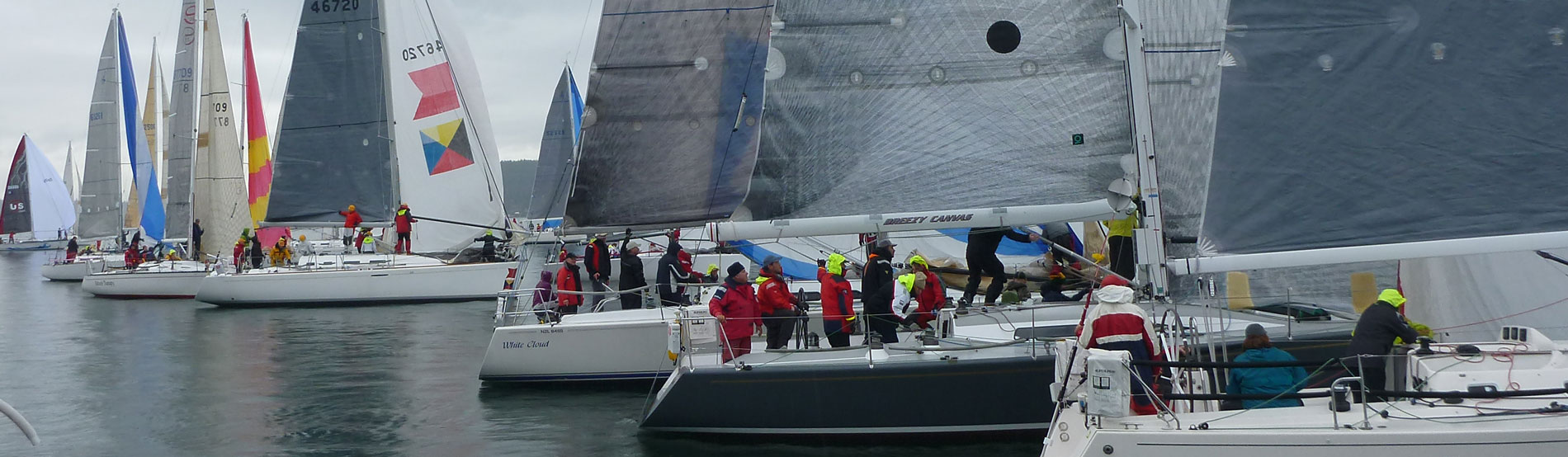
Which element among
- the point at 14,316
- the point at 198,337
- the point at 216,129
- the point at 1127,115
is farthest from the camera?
the point at 216,129

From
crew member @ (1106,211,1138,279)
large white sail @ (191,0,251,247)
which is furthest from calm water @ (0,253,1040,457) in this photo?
large white sail @ (191,0,251,247)

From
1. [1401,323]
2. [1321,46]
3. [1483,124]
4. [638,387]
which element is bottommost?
[638,387]

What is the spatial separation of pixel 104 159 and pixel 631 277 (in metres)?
38.2

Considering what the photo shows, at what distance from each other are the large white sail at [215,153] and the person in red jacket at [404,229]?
8.72 m

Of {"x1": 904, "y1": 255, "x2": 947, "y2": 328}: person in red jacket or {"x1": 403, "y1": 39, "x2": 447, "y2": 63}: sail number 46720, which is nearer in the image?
{"x1": 904, "y1": 255, "x2": 947, "y2": 328}: person in red jacket

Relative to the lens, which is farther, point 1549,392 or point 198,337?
point 198,337

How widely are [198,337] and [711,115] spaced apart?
37.1ft

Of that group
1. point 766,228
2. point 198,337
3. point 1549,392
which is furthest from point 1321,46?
point 198,337

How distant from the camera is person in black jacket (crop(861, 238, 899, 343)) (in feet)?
33.4

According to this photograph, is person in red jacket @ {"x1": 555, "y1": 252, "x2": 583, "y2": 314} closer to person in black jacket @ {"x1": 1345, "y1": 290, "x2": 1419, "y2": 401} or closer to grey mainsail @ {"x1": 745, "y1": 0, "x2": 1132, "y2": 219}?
grey mainsail @ {"x1": 745, "y1": 0, "x2": 1132, "y2": 219}

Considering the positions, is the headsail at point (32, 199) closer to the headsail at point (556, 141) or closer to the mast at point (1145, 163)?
the headsail at point (556, 141)

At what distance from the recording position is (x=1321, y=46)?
665 centimetres

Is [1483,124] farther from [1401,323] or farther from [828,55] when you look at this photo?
[828,55]

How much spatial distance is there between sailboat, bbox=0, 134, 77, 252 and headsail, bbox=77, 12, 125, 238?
19241mm
